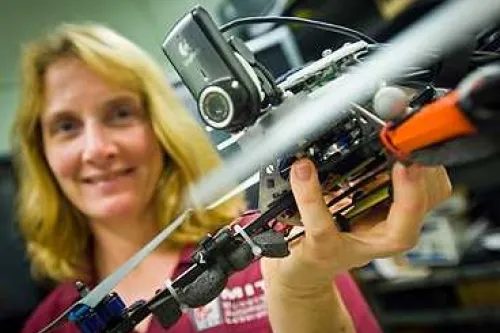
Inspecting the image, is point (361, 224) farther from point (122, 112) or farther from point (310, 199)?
point (122, 112)

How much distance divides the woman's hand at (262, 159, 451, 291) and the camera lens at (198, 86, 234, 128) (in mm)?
59

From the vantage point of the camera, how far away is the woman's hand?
43 cm

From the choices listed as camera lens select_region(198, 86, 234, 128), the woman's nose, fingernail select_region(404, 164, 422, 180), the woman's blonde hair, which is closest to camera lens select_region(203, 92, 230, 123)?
camera lens select_region(198, 86, 234, 128)

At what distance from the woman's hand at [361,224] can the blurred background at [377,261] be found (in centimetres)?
23

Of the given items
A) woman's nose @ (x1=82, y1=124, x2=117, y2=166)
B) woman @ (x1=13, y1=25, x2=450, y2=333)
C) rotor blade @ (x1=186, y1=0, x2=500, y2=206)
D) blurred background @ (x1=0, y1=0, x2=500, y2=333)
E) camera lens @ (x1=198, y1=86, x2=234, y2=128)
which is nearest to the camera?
rotor blade @ (x1=186, y1=0, x2=500, y2=206)

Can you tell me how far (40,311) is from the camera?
35.7 inches

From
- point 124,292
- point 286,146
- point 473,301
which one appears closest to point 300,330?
point 124,292

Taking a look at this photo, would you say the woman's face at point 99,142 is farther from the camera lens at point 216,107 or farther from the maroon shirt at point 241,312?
the camera lens at point 216,107

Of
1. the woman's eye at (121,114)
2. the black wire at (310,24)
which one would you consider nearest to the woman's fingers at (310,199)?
the black wire at (310,24)

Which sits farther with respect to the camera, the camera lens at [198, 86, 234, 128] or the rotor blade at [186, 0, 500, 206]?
the camera lens at [198, 86, 234, 128]

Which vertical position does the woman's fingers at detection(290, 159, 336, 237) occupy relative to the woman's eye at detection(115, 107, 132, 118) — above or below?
below

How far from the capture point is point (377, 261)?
113cm

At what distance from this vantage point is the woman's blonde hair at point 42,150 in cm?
76

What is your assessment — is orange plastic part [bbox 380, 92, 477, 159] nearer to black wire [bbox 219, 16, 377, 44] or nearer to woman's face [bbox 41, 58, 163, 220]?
black wire [bbox 219, 16, 377, 44]
